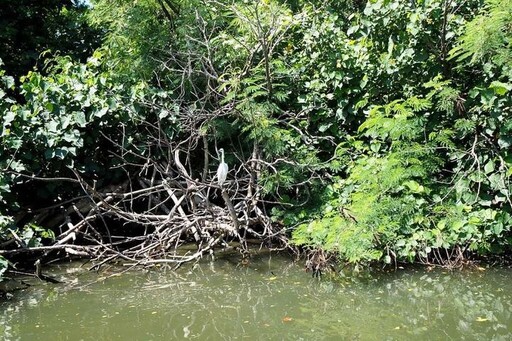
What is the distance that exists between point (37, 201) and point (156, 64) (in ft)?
6.78

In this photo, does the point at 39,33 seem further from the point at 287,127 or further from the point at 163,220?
the point at 287,127

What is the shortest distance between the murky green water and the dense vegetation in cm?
39

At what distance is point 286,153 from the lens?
6.36 m

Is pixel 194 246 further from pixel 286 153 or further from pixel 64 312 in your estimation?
pixel 64 312

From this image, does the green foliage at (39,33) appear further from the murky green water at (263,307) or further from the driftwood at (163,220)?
the murky green water at (263,307)

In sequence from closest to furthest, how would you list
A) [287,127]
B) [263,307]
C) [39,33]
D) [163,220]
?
[263,307], [163,220], [287,127], [39,33]

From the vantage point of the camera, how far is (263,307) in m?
4.68

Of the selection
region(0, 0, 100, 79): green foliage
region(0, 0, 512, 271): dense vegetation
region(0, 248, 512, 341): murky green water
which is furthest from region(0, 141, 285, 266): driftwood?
region(0, 0, 100, 79): green foliage

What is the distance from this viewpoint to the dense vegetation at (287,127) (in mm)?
5461

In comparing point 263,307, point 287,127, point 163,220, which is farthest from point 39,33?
point 263,307

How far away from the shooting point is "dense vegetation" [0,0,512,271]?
17.9ft

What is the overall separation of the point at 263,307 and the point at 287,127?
2675 millimetres

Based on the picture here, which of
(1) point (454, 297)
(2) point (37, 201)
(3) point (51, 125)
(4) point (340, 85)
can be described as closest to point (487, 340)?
(1) point (454, 297)

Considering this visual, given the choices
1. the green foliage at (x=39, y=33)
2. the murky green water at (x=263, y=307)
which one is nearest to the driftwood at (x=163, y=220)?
the murky green water at (x=263, y=307)
